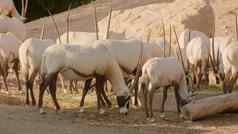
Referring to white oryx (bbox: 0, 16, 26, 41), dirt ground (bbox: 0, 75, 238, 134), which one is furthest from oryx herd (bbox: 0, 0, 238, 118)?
dirt ground (bbox: 0, 75, 238, 134)

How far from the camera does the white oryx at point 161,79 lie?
10.8 m

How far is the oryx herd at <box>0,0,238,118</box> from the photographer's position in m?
11.0

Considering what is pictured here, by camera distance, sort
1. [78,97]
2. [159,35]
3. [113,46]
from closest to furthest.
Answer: [113,46]
[78,97]
[159,35]

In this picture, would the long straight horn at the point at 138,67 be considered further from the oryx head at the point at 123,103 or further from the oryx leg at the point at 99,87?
the oryx leg at the point at 99,87

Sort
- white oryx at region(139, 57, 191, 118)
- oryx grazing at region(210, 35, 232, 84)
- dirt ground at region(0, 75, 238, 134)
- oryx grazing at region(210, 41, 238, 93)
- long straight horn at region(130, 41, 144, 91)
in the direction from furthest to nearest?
1. oryx grazing at region(210, 35, 232, 84)
2. oryx grazing at region(210, 41, 238, 93)
3. long straight horn at region(130, 41, 144, 91)
4. white oryx at region(139, 57, 191, 118)
5. dirt ground at region(0, 75, 238, 134)

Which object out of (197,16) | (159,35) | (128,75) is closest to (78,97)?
(128,75)

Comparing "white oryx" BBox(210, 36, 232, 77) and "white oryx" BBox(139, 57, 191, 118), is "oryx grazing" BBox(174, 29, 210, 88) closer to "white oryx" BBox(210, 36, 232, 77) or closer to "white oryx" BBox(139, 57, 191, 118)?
"white oryx" BBox(210, 36, 232, 77)

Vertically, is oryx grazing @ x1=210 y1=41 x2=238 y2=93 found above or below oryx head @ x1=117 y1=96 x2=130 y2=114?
above

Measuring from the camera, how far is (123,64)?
12.3 metres

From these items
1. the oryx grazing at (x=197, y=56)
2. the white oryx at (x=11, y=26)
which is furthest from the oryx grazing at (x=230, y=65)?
the white oryx at (x=11, y=26)

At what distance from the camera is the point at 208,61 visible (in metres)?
14.6

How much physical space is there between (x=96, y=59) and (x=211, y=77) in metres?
5.41

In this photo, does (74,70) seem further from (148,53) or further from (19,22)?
(19,22)

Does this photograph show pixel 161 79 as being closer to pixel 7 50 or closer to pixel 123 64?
pixel 123 64
